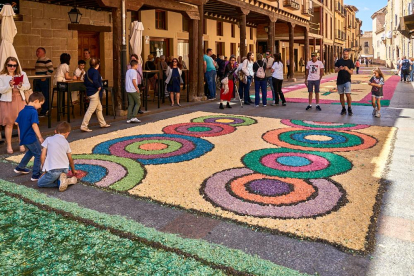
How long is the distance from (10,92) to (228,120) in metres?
5.07

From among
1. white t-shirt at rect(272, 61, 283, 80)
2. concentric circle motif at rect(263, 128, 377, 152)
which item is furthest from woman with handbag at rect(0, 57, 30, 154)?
white t-shirt at rect(272, 61, 283, 80)

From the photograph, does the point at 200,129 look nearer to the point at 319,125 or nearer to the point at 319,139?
the point at 319,139

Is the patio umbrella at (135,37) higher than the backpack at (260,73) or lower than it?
higher

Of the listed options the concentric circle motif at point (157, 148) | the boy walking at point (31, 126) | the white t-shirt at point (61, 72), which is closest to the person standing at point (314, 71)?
the concentric circle motif at point (157, 148)

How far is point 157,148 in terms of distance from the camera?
7000mm

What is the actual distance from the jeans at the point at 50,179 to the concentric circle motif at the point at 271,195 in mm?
1760

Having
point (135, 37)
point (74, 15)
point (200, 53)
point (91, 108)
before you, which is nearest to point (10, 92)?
point (91, 108)

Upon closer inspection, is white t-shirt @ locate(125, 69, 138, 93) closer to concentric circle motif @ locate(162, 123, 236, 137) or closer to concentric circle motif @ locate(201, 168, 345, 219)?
concentric circle motif @ locate(162, 123, 236, 137)

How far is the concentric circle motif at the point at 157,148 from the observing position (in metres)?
6.34

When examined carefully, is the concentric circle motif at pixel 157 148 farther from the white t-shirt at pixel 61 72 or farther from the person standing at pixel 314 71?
the person standing at pixel 314 71

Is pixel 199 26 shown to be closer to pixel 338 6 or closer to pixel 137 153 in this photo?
pixel 137 153

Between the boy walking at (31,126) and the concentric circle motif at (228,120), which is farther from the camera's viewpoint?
the concentric circle motif at (228,120)

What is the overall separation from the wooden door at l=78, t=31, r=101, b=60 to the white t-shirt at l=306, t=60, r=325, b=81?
8277 millimetres

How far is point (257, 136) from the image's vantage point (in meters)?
8.04
